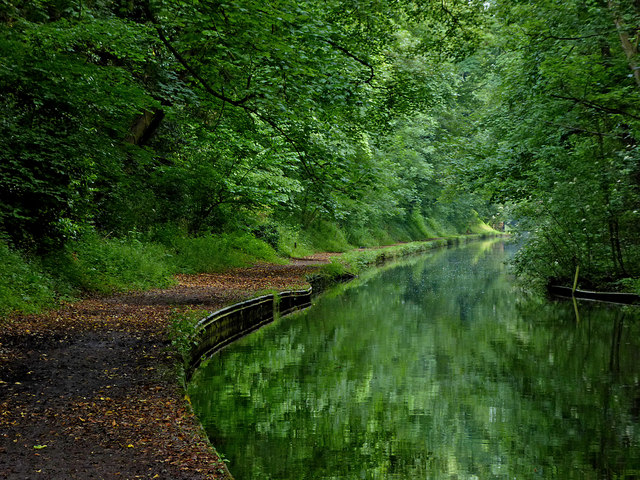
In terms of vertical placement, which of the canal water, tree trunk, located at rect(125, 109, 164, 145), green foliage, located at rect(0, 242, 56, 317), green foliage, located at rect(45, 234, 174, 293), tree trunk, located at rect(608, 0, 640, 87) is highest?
tree trunk, located at rect(125, 109, 164, 145)

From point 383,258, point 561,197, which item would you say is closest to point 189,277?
point 561,197

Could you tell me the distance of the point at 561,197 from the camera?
16.2 metres

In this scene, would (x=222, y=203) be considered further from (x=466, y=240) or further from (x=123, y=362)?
(x=466, y=240)

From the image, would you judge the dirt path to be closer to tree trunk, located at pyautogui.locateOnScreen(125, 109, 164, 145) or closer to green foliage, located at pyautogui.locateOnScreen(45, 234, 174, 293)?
green foliage, located at pyautogui.locateOnScreen(45, 234, 174, 293)

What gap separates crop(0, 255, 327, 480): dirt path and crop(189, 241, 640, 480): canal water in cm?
94

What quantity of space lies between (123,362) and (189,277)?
957cm

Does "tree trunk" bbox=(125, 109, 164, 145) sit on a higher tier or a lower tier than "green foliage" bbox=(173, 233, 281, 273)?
higher

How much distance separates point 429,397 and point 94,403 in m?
4.35

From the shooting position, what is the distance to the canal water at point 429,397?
566cm

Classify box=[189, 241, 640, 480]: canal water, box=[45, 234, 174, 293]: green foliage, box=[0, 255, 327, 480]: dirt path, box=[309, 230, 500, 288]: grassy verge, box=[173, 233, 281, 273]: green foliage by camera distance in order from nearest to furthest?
box=[0, 255, 327, 480]: dirt path
box=[189, 241, 640, 480]: canal water
box=[45, 234, 174, 293]: green foliage
box=[173, 233, 281, 273]: green foliage
box=[309, 230, 500, 288]: grassy verge

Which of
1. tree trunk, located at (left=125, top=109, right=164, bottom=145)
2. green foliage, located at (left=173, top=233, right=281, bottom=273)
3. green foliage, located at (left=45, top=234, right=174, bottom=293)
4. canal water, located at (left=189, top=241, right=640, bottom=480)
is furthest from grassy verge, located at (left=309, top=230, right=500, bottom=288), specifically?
tree trunk, located at (left=125, top=109, right=164, bottom=145)

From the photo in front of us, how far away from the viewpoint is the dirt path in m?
3.95

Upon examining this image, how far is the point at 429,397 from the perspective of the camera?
7695mm

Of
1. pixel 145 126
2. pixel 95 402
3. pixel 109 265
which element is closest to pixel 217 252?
pixel 145 126
